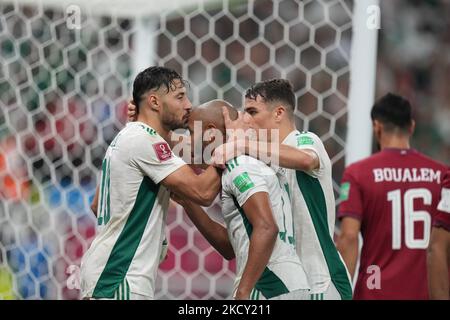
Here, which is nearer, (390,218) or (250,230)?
(250,230)

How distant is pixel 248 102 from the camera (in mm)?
3771

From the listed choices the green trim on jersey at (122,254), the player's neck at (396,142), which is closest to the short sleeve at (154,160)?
the green trim on jersey at (122,254)

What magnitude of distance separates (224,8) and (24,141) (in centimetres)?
149

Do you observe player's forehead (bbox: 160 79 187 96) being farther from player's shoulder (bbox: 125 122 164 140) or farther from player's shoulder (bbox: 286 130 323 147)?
player's shoulder (bbox: 286 130 323 147)

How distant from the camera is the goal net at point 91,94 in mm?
5340

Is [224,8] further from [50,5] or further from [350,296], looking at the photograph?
[350,296]

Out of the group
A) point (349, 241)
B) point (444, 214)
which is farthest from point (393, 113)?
point (444, 214)

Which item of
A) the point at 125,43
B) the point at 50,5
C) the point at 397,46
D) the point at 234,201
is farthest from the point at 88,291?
the point at 397,46

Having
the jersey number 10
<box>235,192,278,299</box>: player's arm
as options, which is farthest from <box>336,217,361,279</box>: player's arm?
<box>235,192,278,299</box>: player's arm

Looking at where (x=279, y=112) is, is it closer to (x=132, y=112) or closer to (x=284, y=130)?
(x=284, y=130)

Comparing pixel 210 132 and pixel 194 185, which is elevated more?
pixel 210 132

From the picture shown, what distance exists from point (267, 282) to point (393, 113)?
131cm

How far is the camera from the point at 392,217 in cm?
425

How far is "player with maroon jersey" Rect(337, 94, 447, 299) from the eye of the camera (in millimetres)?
4246
